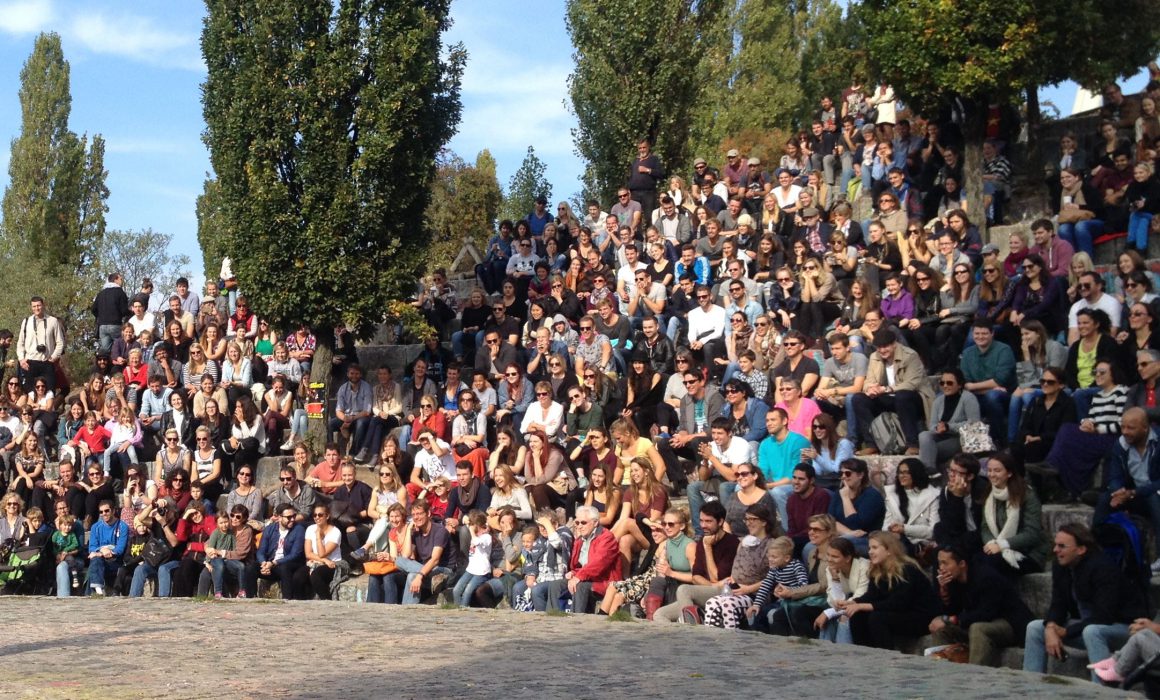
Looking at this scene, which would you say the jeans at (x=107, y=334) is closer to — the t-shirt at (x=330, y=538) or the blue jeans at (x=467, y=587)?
the t-shirt at (x=330, y=538)

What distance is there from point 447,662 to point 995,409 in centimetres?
622

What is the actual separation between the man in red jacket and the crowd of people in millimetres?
28

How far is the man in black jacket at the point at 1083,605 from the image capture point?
10305 mm

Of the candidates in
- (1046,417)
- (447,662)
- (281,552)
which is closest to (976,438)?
(1046,417)

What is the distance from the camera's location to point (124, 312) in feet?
81.5

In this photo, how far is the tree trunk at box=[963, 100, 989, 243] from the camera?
2059cm

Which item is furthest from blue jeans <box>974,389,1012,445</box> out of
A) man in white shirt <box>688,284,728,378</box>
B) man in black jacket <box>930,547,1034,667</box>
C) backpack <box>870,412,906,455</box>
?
man in white shirt <box>688,284,728,378</box>

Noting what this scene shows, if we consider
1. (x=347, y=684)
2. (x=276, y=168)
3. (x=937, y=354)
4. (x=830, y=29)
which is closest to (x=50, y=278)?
(x=276, y=168)

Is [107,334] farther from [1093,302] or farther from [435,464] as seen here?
[1093,302]

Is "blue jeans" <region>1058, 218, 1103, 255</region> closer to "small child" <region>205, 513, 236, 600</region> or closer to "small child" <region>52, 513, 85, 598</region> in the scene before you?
"small child" <region>205, 513, 236, 600</region>

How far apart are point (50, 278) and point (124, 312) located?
16.1 metres

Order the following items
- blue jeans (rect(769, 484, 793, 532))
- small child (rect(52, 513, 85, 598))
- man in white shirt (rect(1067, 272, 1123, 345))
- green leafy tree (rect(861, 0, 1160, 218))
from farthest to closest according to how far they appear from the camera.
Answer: green leafy tree (rect(861, 0, 1160, 218)) → small child (rect(52, 513, 85, 598)) → man in white shirt (rect(1067, 272, 1123, 345)) → blue jeans (rect(769, 484, 793, 532))

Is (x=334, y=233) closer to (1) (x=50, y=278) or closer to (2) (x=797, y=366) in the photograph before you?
(2) (x=797, y=366)

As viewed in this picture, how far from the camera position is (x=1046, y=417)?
539 inches
